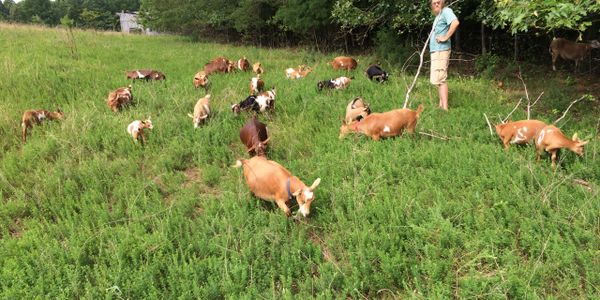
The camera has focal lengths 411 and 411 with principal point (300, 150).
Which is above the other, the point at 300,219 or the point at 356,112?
the point at 356,112

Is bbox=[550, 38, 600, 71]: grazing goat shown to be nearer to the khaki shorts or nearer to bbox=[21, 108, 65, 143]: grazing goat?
the khaki shorts

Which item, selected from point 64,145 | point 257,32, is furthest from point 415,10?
point 257,32

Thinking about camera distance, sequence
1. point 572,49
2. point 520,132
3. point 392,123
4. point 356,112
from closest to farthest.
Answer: point 520,132 < point 392,123 < point 356,112 < point 572,49

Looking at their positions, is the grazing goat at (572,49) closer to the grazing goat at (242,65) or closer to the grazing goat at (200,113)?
the grazing goat at (242,65)

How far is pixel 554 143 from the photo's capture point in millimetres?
4566

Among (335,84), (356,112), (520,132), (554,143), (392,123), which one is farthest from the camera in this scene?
(335,84)

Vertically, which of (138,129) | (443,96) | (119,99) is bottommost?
(138,129)

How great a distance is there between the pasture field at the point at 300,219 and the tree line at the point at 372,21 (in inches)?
67.2

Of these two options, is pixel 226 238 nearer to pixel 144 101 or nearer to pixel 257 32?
pixel 144 101

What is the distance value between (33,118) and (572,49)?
39.1 ft

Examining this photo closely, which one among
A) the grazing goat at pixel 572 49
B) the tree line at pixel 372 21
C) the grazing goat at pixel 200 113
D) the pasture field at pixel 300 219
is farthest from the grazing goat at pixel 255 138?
the grazing goat at pixel 572 49

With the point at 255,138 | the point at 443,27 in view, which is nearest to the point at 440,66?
the point at 443,27

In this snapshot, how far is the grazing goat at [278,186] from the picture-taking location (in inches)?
162

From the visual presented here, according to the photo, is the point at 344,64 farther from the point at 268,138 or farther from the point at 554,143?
the point at 554,143
